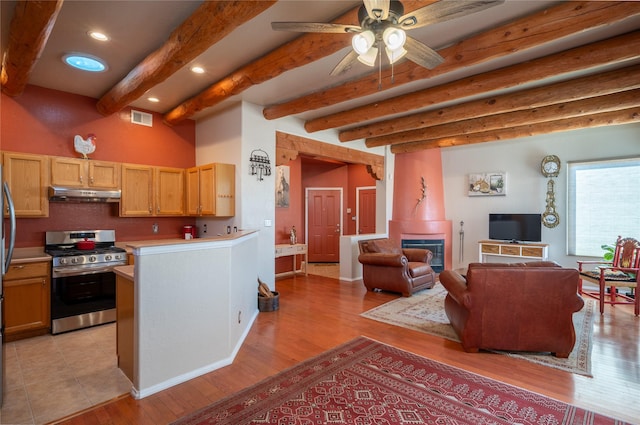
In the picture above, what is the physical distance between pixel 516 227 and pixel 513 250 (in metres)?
0.53

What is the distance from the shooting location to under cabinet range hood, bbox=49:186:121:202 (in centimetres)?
377

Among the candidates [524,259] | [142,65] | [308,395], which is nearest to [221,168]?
[142,65]

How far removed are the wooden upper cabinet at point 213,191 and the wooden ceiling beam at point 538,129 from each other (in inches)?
162

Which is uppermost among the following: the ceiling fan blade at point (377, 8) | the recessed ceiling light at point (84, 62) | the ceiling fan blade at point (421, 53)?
the recessed ceiling light at point (84, 62)

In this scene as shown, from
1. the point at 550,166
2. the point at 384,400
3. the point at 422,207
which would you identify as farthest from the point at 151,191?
the point at 550,166

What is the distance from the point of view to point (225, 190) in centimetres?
461

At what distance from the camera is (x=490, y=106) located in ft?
14.6

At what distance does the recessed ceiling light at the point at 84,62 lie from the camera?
10.7 feet

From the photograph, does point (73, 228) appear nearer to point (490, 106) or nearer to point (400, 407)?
point (400, 407)

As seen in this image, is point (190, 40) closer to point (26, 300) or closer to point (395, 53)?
point (395, 53)

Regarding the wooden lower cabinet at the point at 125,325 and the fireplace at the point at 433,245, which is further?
the fireplace at the point at 433,245

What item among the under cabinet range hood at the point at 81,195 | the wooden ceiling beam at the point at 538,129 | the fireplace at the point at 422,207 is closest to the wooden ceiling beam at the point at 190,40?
the under cabinet range hood at the point at 81,195

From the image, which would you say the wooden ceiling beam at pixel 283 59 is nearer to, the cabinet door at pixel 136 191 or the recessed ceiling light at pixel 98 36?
the recessed ceiling light at pixel 98 36

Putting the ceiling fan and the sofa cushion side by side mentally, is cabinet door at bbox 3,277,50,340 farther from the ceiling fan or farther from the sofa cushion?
the sofa cushion
